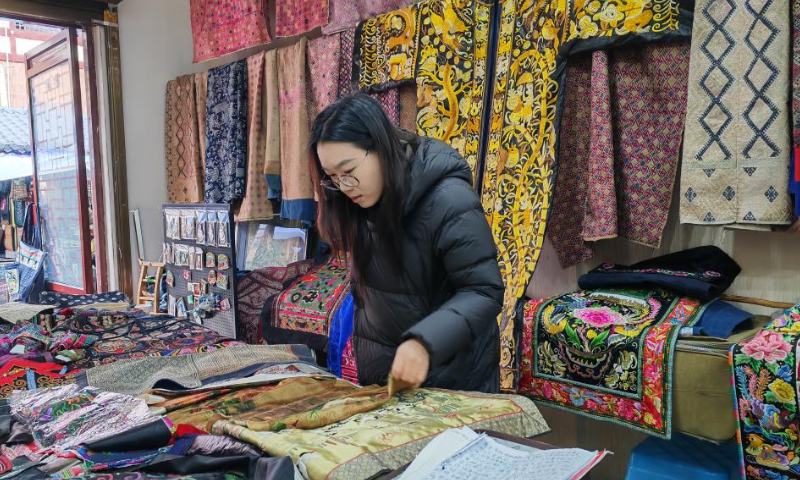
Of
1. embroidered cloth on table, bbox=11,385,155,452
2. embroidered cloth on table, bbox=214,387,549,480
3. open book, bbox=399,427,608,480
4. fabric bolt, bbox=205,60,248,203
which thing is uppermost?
fabric bolt, bbox=205,60,248,203

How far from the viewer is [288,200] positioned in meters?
3.55

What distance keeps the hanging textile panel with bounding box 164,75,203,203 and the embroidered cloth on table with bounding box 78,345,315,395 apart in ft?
8.55

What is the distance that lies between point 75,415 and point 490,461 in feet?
3.20

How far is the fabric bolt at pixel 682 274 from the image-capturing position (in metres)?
1.99

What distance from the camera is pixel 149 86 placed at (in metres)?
4.70

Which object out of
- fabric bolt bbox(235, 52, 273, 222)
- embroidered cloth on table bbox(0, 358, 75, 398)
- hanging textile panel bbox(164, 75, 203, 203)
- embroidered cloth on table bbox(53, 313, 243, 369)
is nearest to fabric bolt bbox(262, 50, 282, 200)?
fabric bolt bbox(235, 52, 273, 222)

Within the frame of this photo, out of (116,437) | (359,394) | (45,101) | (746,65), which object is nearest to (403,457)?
(359,394)

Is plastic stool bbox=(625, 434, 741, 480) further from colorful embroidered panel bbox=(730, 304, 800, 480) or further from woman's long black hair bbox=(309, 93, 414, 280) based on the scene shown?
woman's long black hair bbox=(309, 93, 414, 280)

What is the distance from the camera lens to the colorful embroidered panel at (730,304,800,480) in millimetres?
1514

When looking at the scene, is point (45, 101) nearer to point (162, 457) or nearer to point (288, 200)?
point (288, 200)

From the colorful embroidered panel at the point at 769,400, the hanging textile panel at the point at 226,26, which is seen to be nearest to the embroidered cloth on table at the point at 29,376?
the colorful embroidered panel at the point at 769,400

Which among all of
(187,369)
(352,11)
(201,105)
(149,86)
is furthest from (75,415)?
(149,86)

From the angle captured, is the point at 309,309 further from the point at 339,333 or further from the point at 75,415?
the point at 75,415

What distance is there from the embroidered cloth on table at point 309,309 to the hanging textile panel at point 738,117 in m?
1.55
